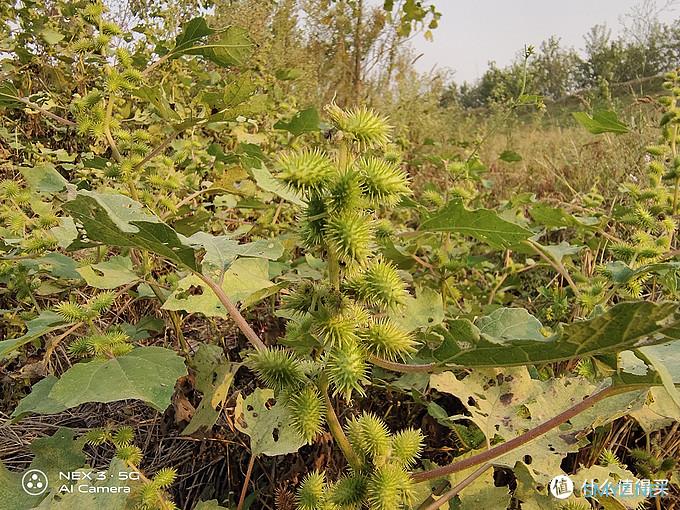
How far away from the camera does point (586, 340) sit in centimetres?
70

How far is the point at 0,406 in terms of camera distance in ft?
6.37

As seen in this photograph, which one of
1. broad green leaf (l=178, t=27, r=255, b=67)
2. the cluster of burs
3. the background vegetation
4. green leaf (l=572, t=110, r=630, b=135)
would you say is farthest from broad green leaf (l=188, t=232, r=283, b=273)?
green leaf (l=572, t=110, r=630, b=135)

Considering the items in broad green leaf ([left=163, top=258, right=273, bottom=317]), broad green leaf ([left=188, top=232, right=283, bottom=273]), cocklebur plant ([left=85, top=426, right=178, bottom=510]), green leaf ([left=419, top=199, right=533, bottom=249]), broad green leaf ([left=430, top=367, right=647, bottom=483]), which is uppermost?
green leaf ([left=419, top=199, right=533, bottom=249])

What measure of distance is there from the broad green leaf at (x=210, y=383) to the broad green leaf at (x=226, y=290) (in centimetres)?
15

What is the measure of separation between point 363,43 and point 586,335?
5.27 m

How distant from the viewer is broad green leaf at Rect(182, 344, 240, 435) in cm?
113

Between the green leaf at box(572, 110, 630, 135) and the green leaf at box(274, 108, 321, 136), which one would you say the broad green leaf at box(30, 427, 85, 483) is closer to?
the green leaf at box(274, 108, 321, 136)

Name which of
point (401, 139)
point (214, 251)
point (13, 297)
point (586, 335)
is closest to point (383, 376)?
point (214, 251)

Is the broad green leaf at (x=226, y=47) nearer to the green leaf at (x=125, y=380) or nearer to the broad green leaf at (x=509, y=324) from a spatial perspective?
the green leaf at (x=125, y=380)

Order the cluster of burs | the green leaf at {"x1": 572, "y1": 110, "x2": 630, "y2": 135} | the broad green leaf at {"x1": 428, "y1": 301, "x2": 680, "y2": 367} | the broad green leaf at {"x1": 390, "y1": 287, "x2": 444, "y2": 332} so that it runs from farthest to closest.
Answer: the green leaf at {"x1": 572, "y1": 110, "x2": 630, "y2": 135}
the broad green leaf at {"x1": 390, "y1": 287, "x2": 444, "y2": 332}
the cluster of burs
the broad green leaf at {"x1": 428, "y1": 301, "x2": 680, "y2": 367}

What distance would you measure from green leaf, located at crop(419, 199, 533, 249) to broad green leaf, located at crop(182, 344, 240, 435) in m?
0.54

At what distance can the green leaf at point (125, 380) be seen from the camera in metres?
0.89

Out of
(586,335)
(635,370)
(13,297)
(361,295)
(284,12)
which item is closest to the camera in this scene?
(586,335)

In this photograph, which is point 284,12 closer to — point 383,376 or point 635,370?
point 383,376
